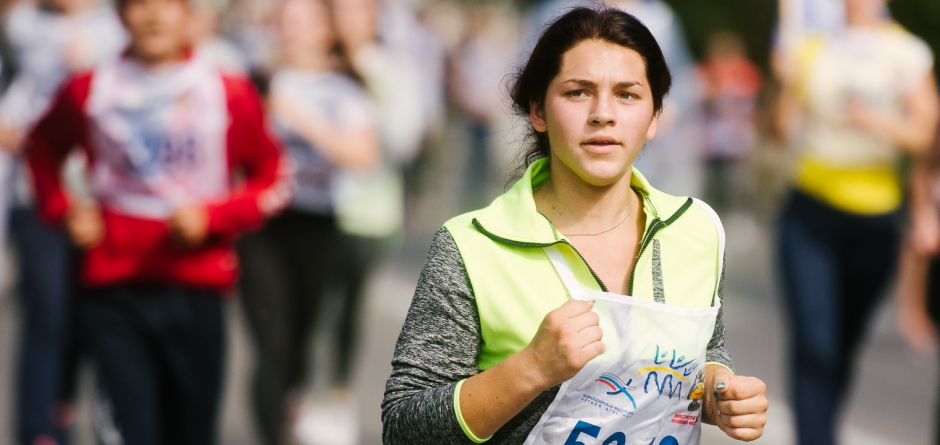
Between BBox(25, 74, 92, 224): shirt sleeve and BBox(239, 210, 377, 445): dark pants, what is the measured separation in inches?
50.8

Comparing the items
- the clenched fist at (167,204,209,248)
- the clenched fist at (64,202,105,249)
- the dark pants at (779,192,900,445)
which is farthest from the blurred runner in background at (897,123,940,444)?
the clenched fist at (64,202,105,249)

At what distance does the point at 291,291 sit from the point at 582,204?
13.2ft

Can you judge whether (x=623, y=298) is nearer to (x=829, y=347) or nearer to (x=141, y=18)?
(x=141, y=18)

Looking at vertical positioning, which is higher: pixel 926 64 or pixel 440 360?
pixel 926 64

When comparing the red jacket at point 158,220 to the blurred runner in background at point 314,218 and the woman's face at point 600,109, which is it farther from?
the woman's face at point 600,109

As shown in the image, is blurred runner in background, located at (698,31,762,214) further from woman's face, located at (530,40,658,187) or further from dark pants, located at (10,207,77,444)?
woman's face, located at (530,40,658,187)

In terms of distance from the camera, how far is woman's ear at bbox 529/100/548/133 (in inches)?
110

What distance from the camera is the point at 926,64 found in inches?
233

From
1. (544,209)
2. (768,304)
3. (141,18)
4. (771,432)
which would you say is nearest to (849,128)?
(771,432)

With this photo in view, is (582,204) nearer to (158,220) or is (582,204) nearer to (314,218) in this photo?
(158,220)

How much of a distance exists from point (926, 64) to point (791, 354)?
4.41 feet

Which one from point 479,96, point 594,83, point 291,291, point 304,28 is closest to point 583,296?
point 594,83

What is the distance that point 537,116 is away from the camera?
9.25ft

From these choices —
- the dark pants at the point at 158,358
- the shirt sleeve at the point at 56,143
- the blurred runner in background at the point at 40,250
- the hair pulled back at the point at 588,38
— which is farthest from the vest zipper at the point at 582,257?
the blurred runner in background at the point at 40,250
